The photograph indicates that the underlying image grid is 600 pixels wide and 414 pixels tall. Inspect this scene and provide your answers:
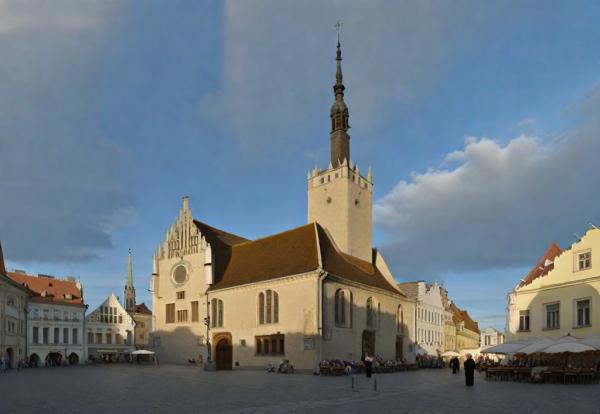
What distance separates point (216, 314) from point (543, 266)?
27.1 metres

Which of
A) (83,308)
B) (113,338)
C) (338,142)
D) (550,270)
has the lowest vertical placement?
(113,338)

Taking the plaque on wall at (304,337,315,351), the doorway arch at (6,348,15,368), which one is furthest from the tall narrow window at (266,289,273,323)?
the doorway arch at (6,348,15,368)

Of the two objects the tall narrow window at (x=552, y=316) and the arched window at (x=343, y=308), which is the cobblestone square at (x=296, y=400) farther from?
the arched window at (x=343, y=308)

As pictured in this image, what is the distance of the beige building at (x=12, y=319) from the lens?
159 feet

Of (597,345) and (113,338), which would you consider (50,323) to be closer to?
(113,338)

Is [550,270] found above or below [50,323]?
above

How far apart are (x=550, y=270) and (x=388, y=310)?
48.1ft

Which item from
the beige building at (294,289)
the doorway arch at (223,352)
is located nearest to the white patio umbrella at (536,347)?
the beige building at (294,289)

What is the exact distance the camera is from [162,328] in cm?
5084

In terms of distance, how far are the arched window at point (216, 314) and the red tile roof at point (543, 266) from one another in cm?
2445

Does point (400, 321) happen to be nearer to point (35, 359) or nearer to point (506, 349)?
point (506, 349)

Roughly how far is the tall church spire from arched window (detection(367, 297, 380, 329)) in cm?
1325

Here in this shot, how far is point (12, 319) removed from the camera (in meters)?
51.7

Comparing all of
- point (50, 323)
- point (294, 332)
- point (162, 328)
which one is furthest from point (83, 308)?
point (294, 332)
